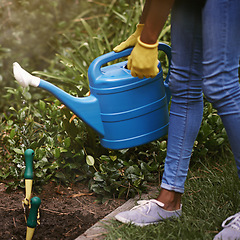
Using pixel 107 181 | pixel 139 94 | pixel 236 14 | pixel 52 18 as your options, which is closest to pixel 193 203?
pixel 107 181

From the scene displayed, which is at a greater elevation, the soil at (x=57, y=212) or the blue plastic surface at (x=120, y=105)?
the blue plastic surface at (x=120, y=105)

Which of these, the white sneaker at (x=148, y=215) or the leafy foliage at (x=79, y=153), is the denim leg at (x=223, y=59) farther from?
the leafy foliage at (x=79, y=153)

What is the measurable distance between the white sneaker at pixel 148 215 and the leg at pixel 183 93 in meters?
0.03

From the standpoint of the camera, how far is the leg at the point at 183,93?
1.39m

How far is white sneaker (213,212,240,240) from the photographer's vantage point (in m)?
1.42

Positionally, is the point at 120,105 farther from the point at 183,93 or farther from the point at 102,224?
the point at 102,224

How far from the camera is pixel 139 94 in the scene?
5.42 ft

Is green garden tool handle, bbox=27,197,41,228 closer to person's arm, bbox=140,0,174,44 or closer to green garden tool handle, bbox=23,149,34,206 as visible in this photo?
green garden tool handle, bbox=23,149,34,206

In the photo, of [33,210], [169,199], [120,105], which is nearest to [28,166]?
[33,210]

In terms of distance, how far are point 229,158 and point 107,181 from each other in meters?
0.83

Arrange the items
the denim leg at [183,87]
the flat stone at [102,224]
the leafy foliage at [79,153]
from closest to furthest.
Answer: the denim leg at [183,87], the flat stone at [102,224], the leafy foliage at [79,153]

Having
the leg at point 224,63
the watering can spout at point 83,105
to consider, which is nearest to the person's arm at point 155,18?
the leg at point 224,63

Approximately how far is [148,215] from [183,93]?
1.78 feet

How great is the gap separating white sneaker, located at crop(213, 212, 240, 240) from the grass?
50 mm
